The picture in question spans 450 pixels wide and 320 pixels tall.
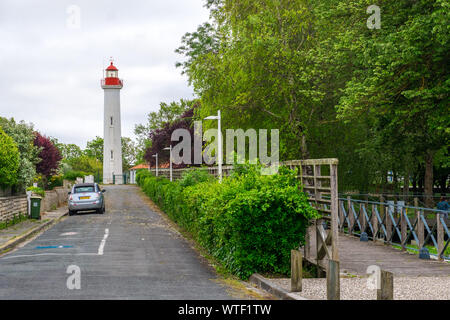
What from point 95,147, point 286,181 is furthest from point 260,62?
point 95,147

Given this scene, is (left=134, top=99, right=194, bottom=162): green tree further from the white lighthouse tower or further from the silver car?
the silver car

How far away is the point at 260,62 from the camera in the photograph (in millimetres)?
23234

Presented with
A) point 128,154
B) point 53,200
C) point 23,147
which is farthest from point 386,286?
point 128,154

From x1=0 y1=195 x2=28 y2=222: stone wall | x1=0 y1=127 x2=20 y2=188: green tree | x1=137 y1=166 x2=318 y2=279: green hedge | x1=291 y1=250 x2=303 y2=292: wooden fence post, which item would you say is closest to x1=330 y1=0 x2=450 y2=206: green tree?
x1=137 y1=166 x2=318 y2=279: green hedge

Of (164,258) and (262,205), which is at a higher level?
(262,205)

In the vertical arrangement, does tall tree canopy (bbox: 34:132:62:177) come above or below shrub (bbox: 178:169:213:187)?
above

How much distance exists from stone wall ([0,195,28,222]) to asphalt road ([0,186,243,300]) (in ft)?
8.85

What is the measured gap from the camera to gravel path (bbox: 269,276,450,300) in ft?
25.8

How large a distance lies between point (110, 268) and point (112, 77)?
71679 mm

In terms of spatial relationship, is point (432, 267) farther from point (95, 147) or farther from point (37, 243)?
point (95, 147)

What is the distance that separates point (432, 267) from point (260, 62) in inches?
548

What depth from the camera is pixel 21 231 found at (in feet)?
64.0

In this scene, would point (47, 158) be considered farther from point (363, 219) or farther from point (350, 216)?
point (363, 219)

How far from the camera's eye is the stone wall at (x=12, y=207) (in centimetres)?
2083
